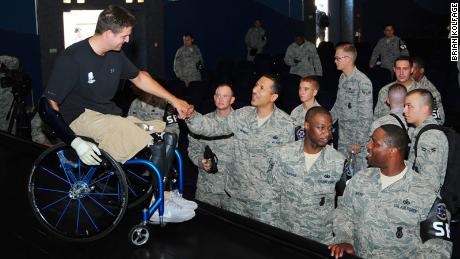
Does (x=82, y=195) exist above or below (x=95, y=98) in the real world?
below

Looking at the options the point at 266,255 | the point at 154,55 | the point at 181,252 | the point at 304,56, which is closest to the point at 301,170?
the point at 266,255

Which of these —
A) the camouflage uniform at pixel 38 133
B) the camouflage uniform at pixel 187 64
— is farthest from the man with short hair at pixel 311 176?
the camouflage uniform at pixel 187 64

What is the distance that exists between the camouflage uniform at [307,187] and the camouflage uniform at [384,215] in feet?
1.20

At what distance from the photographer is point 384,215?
113 inches

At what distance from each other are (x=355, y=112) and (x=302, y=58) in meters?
5.30

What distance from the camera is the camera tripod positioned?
794cm

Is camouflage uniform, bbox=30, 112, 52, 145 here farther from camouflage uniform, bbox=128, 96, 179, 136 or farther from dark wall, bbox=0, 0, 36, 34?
dark wall, bbox=0, 0, 36, 34

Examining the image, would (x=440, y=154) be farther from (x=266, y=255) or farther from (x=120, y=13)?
(x=120, y=13)

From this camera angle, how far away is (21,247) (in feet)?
11.8

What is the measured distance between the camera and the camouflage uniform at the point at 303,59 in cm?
1064

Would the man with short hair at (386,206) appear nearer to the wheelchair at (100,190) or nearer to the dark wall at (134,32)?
the wheelchair at (100,190)

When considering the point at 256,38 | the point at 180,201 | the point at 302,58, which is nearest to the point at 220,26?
the point at 256,38

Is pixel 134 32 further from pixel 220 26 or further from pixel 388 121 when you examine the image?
pixel 388 121

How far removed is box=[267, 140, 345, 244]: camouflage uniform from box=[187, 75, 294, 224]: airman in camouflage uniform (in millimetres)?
361
